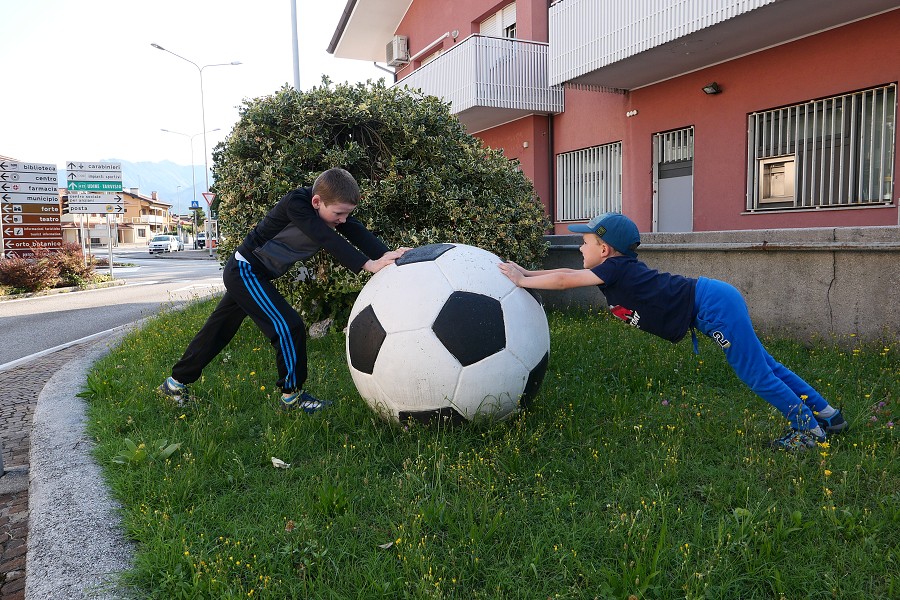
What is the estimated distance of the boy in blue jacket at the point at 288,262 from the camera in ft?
13.4

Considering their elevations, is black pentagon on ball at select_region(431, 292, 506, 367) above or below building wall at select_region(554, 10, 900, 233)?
below

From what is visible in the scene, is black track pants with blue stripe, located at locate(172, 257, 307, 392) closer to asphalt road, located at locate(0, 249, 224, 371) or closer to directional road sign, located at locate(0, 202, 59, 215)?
asphalt road, located at locate(0, 249, 224, 371)

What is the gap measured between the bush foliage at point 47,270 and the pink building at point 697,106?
11.4 m

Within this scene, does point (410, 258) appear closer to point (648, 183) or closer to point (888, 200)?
point (888, 200)

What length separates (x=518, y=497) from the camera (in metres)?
2.99

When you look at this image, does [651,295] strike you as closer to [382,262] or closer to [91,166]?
[382,262]

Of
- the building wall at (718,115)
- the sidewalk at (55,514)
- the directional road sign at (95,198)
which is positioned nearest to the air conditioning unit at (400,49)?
the building wall at (718,115)

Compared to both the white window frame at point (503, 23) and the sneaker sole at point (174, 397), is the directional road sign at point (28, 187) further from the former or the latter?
the sneaker sole at point (174, 397)

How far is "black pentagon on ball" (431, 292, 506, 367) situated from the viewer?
11.3 feet

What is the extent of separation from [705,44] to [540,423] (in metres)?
8.13

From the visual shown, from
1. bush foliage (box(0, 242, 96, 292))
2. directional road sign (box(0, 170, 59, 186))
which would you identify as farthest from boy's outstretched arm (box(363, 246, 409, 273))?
directional road sign (box(0, 170, 59, 186))

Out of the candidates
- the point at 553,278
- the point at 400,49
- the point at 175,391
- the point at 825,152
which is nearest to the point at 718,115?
the point at 825,152

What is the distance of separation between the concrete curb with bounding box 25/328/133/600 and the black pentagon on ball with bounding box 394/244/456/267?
80.0 inches

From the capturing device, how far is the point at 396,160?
6.82 meters
